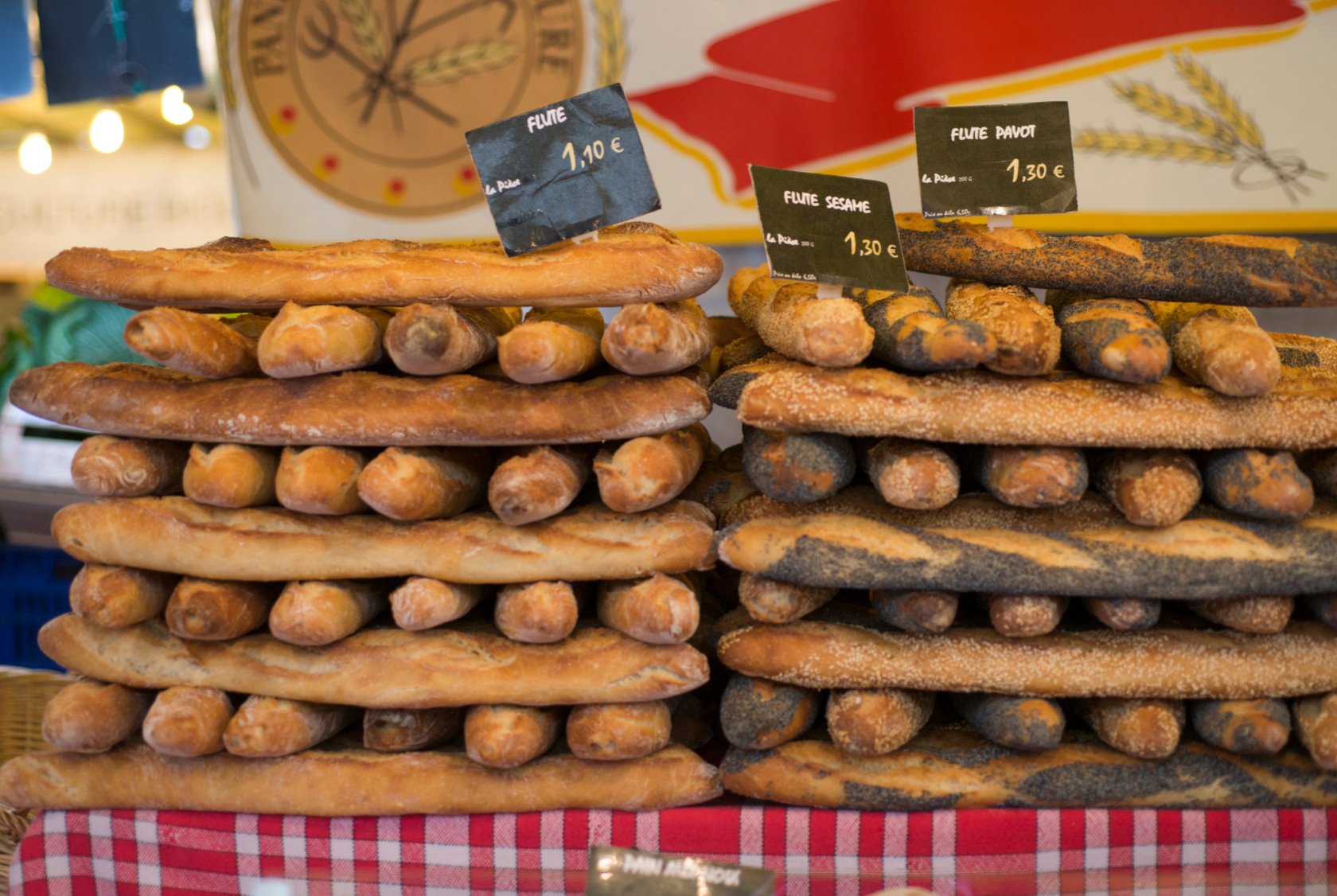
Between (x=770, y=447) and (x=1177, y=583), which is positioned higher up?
(x=770, y=447)

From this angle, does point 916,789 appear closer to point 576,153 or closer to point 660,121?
point 576,153

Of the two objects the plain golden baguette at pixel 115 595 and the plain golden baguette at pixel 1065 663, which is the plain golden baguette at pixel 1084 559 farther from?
the plain golden baguette at pixel 115 595

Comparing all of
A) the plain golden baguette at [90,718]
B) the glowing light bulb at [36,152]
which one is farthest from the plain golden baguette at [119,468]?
the glowing light bulb at [36,152]

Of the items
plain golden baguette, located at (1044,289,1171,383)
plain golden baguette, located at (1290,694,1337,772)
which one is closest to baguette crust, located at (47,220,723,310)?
plain golden baguette, located at (1044,289,1171,383)

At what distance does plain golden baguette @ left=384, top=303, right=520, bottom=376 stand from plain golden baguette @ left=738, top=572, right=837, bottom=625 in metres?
0.58

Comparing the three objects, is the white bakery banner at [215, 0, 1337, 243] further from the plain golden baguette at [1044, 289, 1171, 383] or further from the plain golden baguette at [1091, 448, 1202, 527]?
the plain golden baguette at [1091, 448, 1202, 527]

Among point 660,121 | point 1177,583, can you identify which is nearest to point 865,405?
point 1177,583

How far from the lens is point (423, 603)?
5.46ft

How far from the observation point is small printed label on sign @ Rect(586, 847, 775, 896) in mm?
1260

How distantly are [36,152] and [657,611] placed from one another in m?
4.31

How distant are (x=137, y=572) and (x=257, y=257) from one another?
1.92 feet

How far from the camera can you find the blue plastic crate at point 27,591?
11.1ft

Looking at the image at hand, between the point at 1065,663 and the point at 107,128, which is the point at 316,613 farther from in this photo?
the point at 107,128

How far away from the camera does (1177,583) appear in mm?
1582
